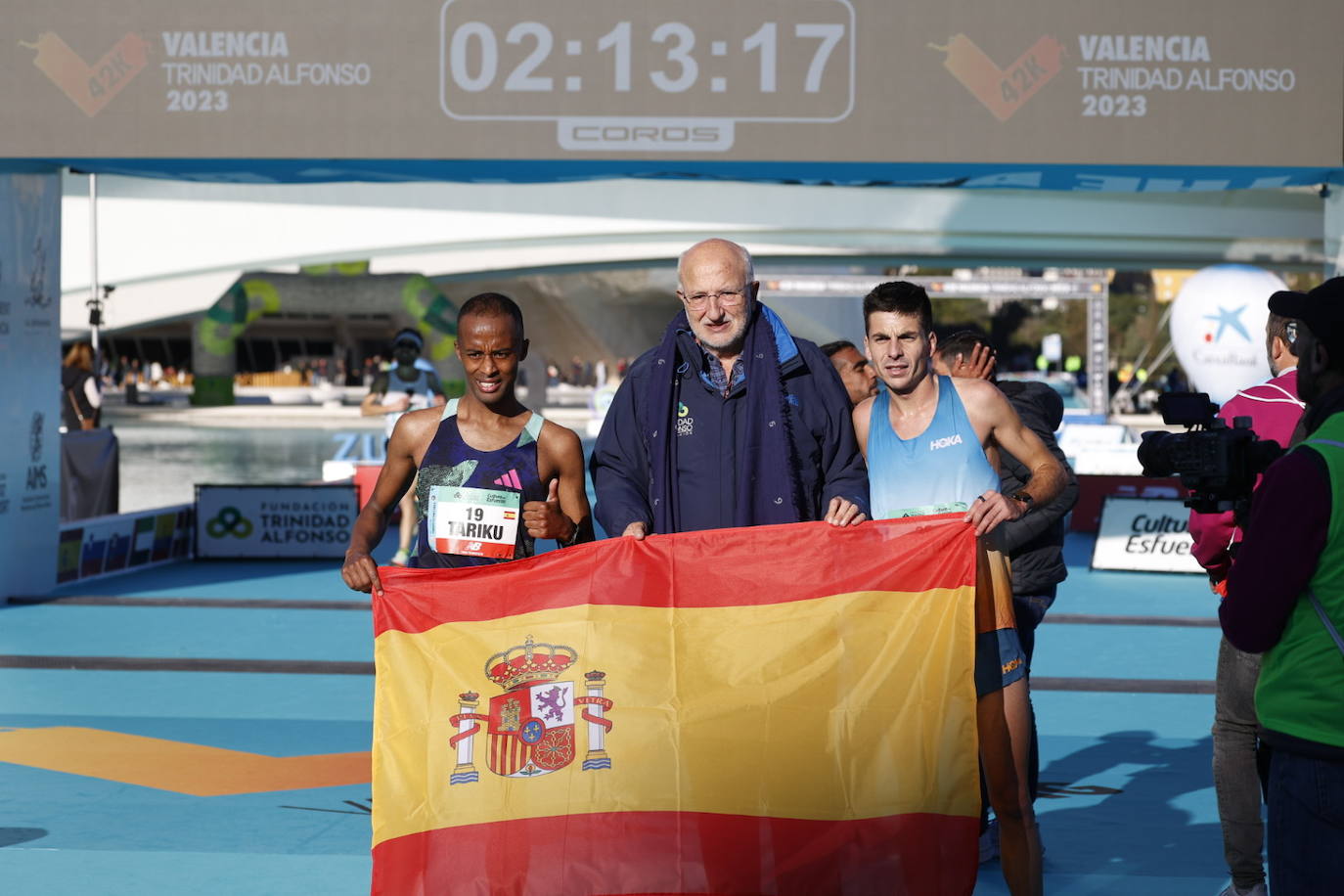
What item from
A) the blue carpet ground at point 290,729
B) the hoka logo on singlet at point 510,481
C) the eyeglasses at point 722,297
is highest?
the eyeglasses at point 722,297

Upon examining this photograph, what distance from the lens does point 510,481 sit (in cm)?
465

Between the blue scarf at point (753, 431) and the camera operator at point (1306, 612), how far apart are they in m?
1.70

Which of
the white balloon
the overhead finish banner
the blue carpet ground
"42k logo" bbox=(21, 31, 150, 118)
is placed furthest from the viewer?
the white balloon

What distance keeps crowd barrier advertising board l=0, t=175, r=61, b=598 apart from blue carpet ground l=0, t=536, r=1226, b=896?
0.52m

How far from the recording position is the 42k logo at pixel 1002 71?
30.6 ft

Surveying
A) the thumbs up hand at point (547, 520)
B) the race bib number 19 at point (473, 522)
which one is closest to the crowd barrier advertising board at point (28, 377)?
the race bib number 19 at point (473, 522)

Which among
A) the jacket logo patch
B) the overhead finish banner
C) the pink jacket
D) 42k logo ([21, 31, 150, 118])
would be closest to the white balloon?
the overhead finish banner

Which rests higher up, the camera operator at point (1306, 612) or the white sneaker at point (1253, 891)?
the camera operator at point (1306, 612)

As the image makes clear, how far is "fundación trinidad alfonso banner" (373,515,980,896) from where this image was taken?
427 cm

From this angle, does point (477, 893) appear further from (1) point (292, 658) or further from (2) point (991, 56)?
(2) point (991, 56)

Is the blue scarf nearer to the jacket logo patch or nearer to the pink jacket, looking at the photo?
the jacket logo patch

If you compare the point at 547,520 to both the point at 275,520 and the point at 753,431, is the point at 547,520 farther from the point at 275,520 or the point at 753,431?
the point at 275,520

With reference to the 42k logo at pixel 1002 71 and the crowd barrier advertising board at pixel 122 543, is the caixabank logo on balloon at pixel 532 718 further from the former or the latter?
the crowd barrier advertising board at pixel 122 543

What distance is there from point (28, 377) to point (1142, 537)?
31.4ft
